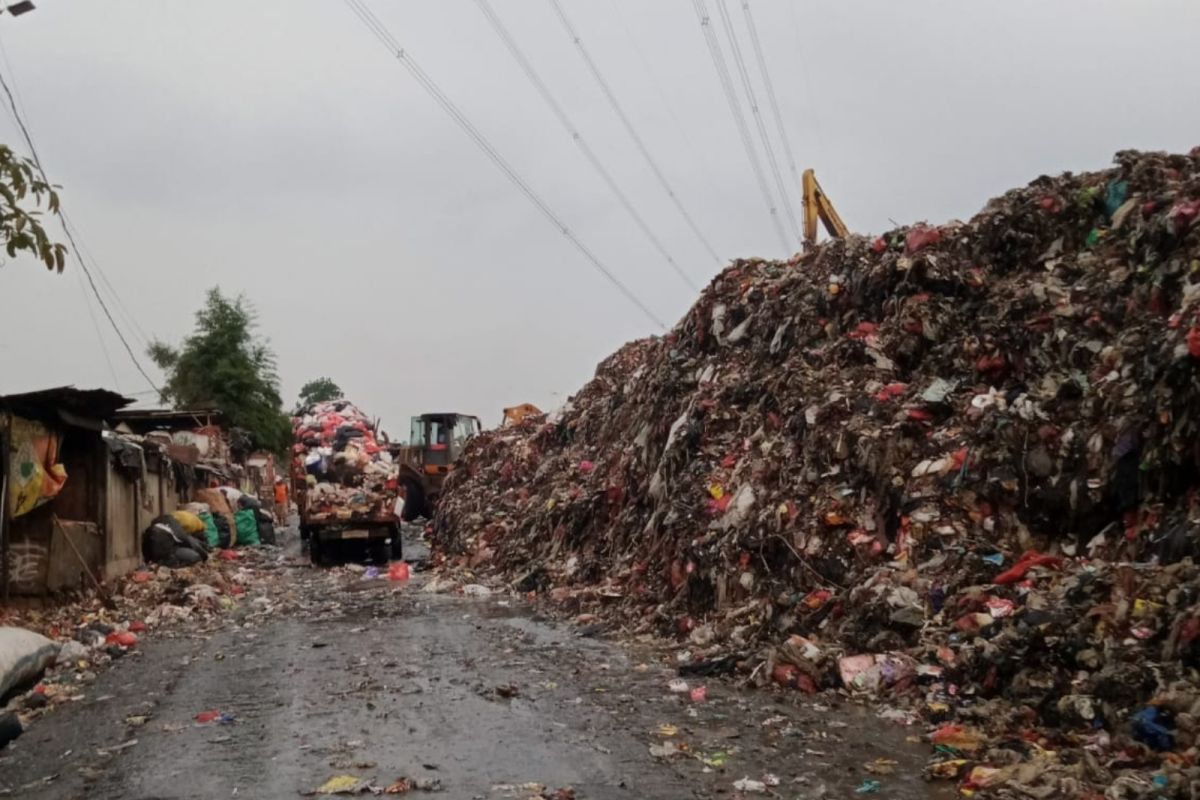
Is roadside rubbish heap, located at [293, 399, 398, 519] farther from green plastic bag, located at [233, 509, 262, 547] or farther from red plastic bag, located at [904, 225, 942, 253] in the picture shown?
red plastic bag, located at [904, 225, 942, 253]

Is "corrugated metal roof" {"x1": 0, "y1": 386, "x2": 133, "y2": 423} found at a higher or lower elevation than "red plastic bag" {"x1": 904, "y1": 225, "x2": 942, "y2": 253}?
lower

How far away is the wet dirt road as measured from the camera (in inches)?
197

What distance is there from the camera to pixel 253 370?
4303cm

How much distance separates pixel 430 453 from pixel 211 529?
631 centimetres

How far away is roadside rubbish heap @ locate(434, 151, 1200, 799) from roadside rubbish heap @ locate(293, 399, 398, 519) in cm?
→ 422

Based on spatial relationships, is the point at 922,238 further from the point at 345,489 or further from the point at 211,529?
the point at 211,529

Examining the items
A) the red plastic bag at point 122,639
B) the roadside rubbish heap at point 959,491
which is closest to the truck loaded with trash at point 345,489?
the roadside rubbish heap at point 959,491

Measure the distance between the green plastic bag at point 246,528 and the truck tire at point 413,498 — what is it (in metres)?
4.05

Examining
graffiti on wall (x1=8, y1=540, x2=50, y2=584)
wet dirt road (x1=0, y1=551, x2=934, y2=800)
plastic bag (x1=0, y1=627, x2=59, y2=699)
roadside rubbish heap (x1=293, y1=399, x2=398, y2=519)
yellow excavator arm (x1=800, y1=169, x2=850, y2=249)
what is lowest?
wet dirt road (x1=0, y1=551, x2=934, y2=800)

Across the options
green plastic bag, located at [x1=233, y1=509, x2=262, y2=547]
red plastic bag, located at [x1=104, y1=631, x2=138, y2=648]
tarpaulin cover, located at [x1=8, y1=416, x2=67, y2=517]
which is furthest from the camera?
green plastic bag, located at [x1=233, y1=509, x2=262, y2=547]

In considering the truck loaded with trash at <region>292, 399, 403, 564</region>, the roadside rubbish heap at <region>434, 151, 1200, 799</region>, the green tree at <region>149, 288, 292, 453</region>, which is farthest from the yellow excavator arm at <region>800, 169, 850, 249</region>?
the green tree at <region>149, 288, 292, 453</region>

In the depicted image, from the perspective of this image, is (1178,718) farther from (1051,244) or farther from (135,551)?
(135,551)

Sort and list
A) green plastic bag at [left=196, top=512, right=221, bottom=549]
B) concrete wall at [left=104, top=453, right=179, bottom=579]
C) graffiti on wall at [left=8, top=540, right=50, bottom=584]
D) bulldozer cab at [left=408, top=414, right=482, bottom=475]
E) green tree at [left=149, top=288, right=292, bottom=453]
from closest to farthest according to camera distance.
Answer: graffiti on wall at [left=8, top=540, right=50, bottom=584]
concrete wall at [left=104, top=453, right=179, bottom=579]
green plastic bag at [left=196, top=512, right=221, bottom=549]
bulldozer cab at [left=408, top=414, right=482, bottom=475]
green tree at [left=149, top=288, right=292, bottom=453]

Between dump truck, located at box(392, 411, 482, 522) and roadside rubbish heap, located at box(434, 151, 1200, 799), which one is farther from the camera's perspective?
dump truck, located at box(392, 411, 482, 522)
